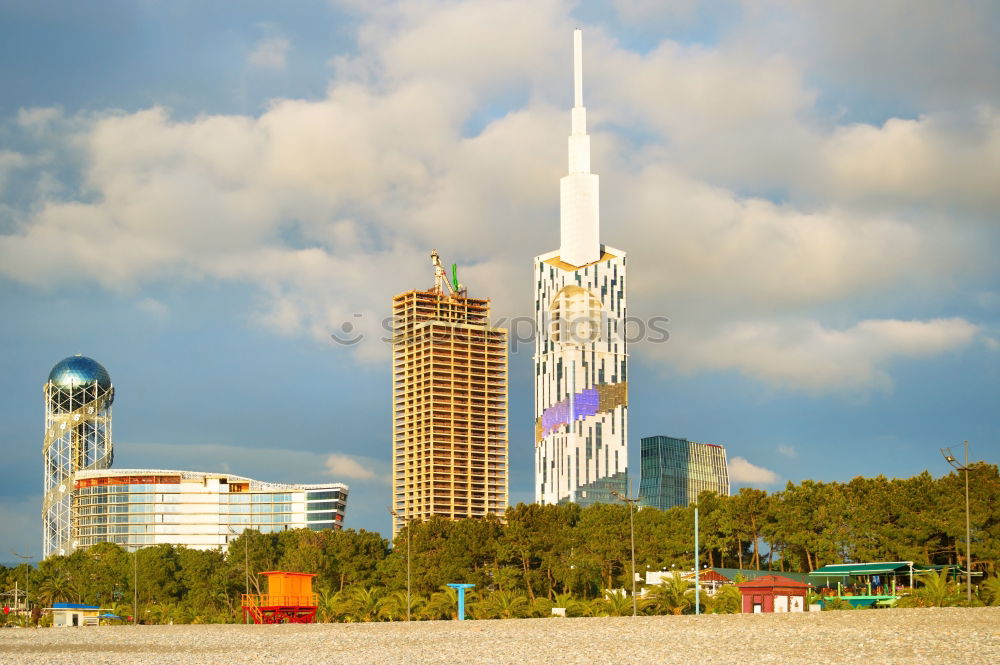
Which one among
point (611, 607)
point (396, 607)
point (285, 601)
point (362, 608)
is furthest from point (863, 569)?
point (285, 601)

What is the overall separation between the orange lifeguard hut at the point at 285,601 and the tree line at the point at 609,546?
2.60 meters

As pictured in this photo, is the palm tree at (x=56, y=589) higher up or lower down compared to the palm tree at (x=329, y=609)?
lower down

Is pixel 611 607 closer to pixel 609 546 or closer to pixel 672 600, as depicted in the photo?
pixel 672 600

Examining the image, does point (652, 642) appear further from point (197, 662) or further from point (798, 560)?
point (798, 560)

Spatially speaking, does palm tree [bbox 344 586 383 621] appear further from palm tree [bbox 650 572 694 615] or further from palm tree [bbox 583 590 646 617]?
palm tree [bbox 650 572 694 615]

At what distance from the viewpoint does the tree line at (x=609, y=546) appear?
266 ft

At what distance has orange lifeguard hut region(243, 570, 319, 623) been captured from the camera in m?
69.1

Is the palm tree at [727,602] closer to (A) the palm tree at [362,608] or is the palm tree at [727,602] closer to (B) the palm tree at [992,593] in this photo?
(B) the palm tree at [992,593]

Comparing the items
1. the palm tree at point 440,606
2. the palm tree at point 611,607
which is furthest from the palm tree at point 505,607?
the palm tree at point 611,607

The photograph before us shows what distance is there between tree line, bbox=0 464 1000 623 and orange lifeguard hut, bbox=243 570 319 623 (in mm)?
2602

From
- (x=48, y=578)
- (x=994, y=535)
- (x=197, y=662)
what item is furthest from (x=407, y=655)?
(x=48, y=578)

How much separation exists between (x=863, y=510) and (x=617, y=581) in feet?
64.5

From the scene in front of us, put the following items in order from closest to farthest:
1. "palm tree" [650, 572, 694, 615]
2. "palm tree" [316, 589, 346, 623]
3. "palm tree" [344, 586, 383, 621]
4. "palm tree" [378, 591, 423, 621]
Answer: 1. "palm tree" [650, 572, 694, 615]
2. "palm tree" [378, 591, 423, 621]
3. "palm tree" [344, 586, 383, 621]
4. "palm tree" [316, 589, 346, 623]

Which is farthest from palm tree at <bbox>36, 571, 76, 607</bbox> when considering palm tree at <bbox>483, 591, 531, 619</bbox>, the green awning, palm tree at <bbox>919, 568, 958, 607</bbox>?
palm tree at <bbox>919, 568, 958, 607</bbox>
